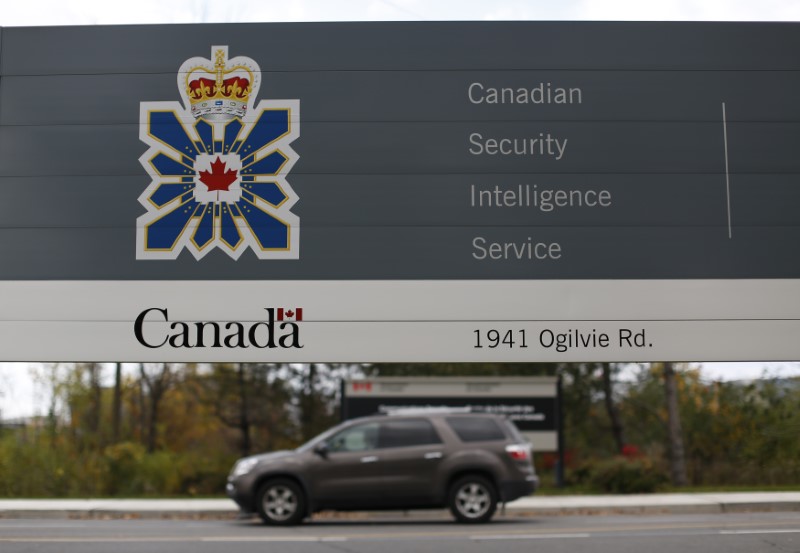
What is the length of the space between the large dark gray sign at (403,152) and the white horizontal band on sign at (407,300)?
0.16 ft

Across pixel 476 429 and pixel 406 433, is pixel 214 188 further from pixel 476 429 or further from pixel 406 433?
pixel 476 429

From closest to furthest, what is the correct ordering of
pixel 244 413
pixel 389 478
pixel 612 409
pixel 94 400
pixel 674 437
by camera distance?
pixel 389 478 < pixel 674 437 < pixel 94 400 < pixel 244 413 < pixel 612 409

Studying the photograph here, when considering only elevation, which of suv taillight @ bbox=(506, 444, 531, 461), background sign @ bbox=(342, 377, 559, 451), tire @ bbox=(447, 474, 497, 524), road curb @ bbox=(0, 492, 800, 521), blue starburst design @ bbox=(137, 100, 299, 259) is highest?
blue starburst design @ bbox=(137, 100, 299, 259)

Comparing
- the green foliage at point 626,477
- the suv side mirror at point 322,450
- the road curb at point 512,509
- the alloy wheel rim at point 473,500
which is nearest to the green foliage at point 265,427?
the green foliage at point 626,477

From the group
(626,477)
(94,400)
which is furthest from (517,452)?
(94,400)

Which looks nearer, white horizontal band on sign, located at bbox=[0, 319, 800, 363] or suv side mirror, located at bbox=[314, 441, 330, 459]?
white horizontal band on sign, located at bbox=[0, 319, 800, 363]

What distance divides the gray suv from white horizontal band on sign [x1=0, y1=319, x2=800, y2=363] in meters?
10.6

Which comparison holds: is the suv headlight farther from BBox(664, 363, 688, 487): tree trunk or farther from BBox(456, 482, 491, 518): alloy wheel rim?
BBox(664, 363, 688, 487): tree trunk

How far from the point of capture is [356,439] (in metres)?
14.6

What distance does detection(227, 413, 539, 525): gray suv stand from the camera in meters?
14.2

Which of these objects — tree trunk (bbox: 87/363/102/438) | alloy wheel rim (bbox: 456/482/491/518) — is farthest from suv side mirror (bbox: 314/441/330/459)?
tree trunk (bbox: 87/363/102/438)

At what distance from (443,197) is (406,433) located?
11.1 m

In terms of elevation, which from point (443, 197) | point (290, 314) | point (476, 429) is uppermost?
point (443, 197)

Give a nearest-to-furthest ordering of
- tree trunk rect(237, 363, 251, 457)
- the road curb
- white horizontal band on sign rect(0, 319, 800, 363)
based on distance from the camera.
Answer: white horizontal band on sign rect(0, 319, 800, 363) < the road curb < tree trunk rect(237, 363, 251, 457)
